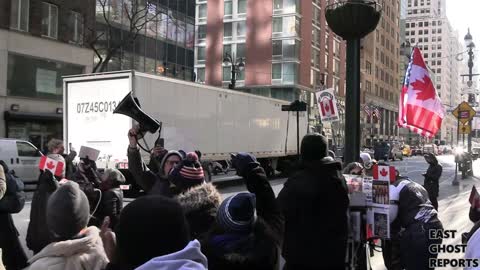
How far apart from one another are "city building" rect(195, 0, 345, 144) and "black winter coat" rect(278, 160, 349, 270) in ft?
196

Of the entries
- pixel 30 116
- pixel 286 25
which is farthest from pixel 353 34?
pixel 286 25

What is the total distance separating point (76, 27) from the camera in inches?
1238

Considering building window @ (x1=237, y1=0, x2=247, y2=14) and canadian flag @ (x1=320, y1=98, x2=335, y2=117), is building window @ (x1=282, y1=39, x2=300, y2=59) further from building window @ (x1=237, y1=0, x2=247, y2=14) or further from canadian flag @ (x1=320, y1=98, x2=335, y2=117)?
canadian flag @ (x1=320, y1=98, x2=335, y2=117)

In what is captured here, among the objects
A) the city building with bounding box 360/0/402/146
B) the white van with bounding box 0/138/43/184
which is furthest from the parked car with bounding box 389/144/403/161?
the white van with bounding box 0/138/43/184

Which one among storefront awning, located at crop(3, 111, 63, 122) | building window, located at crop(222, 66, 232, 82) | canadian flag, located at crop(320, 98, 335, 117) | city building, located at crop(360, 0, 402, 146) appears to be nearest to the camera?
canadian flag, located at crop(320, 98, 335, 117)

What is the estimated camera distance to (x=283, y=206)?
3928 mm

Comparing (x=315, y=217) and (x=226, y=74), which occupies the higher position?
(x=226, y=74)

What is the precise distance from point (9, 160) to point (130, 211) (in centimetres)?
1659

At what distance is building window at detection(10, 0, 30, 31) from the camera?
27.5 m

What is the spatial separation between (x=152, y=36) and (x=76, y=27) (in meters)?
8.19

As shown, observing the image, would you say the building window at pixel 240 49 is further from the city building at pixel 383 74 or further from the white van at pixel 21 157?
the white van at pixel 21 157

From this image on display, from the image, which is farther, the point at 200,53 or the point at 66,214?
the point at 200,53

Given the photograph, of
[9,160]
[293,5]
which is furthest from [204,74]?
[9,160]

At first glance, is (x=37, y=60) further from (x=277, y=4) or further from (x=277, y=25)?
(x=277, y=4)
